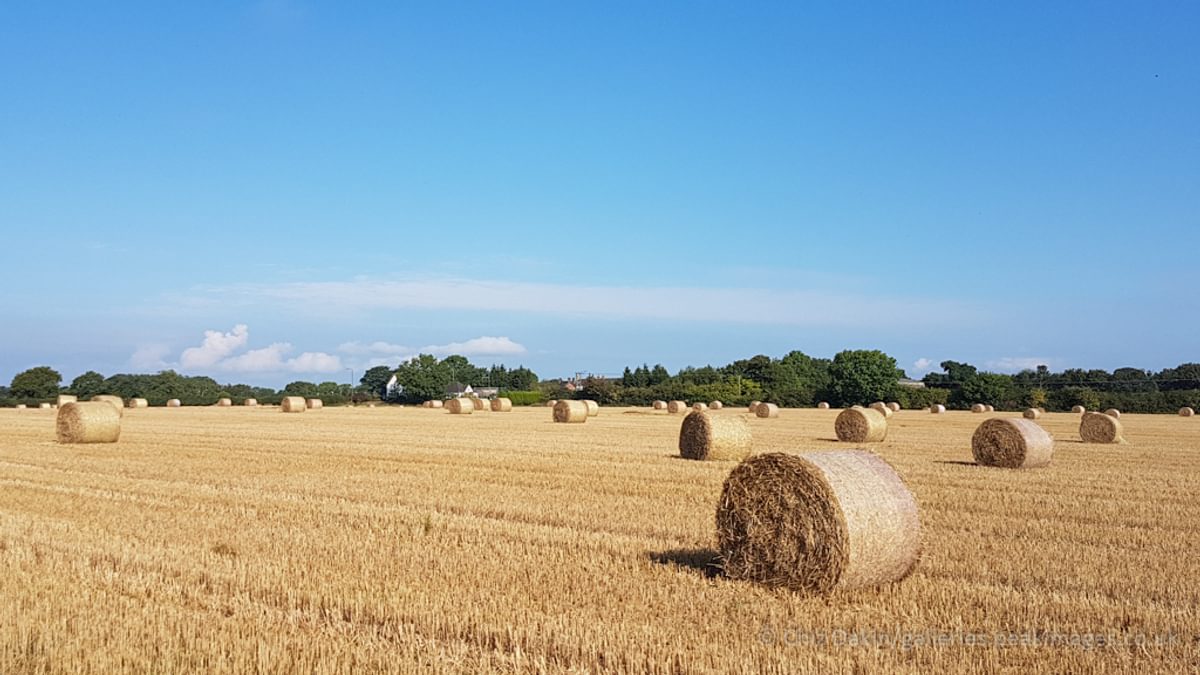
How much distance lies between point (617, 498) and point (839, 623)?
6430 mm

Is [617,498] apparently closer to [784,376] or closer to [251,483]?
[251,483]

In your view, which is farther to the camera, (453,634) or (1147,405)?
(1147,405)

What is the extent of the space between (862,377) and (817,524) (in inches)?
3035

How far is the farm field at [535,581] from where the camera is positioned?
5777 mm

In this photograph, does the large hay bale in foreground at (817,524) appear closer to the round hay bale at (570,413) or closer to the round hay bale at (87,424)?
the round hay bale at (87,424)

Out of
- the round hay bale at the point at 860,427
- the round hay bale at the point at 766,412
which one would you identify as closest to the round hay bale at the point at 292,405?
the round hay bale at the point at 766,412

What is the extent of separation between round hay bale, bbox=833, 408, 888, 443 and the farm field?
11.4m

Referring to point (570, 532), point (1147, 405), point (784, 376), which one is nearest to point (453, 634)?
point (570, 532)

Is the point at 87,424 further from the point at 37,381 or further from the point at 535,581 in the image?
the point at 37,381

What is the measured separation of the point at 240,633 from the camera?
6164 millimetres

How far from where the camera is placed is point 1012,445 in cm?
1858

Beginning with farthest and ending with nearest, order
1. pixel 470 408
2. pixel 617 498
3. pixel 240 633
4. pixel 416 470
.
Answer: pixel 470 408, pixel 416 470, pixel 617 498, pixel 240 633

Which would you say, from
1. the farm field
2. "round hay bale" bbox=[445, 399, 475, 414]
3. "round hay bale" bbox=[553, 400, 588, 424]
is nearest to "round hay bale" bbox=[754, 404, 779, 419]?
"round hay bale" bbox=[553, 400, 588, 424]

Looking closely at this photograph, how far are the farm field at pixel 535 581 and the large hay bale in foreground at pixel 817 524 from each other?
0.79ft
